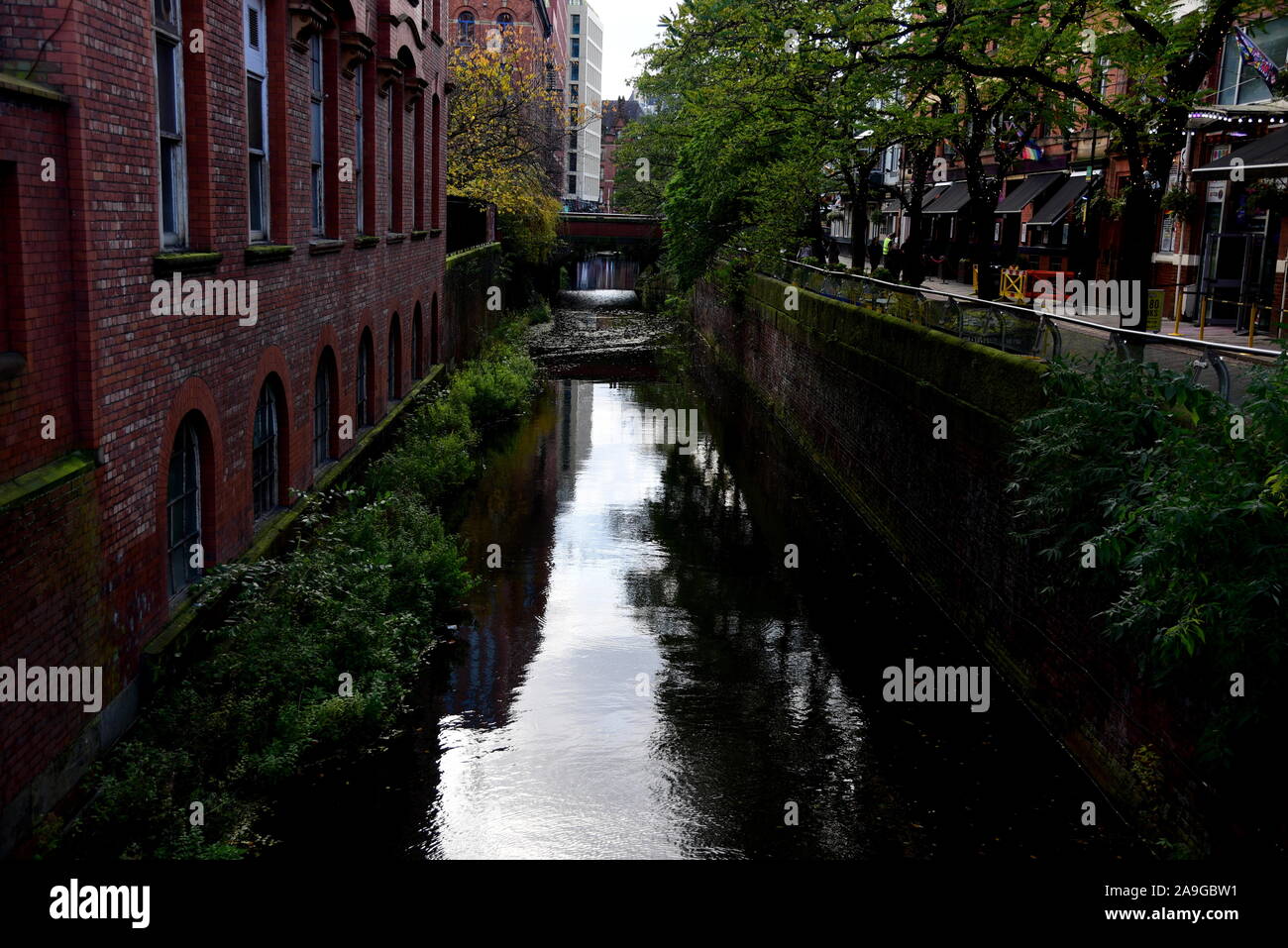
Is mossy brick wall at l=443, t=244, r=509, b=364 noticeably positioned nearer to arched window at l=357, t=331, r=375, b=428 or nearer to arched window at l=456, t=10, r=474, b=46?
arched window at l=357, t=331, r=375, b=428

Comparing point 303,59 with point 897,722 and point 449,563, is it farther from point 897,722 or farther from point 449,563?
point 897,722

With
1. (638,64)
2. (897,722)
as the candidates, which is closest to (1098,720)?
(897,722)

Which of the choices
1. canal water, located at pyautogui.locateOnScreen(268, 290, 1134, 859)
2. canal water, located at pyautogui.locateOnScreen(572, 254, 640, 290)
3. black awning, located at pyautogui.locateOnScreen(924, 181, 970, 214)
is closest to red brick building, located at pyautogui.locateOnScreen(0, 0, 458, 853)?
canal water, located at pyautogui.locateOnScreen(268, 290, 1134, 859)

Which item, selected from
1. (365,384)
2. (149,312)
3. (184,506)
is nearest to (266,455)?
(184,506)

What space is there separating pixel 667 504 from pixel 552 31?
9736 cm

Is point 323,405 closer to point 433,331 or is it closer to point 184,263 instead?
point 184,263

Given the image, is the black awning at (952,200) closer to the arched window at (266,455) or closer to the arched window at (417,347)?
the arched window at (417,347)

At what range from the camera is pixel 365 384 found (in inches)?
732

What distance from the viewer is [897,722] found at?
11.8m

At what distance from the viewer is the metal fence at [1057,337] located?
30.9 ft

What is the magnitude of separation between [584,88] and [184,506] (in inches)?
5640

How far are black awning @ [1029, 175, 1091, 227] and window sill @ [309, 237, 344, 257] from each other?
22.3m

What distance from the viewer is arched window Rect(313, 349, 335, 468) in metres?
15.1

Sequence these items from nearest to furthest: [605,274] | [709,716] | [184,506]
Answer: [184,506] < [709,716] < [605,274]
